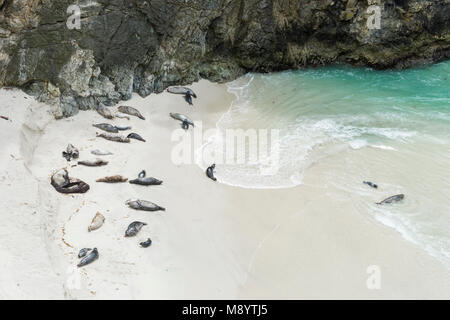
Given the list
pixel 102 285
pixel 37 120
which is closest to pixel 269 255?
pixel 102 285

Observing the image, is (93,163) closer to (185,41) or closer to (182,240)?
(182,240)

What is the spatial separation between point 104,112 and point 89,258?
527 centimetres

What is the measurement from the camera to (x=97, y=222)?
7672mm

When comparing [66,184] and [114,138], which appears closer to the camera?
[66,184]

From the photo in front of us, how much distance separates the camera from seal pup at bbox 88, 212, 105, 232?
24.8ft

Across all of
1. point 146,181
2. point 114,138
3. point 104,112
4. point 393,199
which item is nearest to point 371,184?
point 393,199

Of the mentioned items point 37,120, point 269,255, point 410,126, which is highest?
point 37,120

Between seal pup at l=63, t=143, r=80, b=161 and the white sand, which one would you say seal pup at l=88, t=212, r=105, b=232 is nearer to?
the white sand

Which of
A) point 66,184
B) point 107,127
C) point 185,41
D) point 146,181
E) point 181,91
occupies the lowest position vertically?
point 146,181

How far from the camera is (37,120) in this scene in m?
10.3

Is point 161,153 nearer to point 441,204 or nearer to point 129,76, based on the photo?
point 129,76
